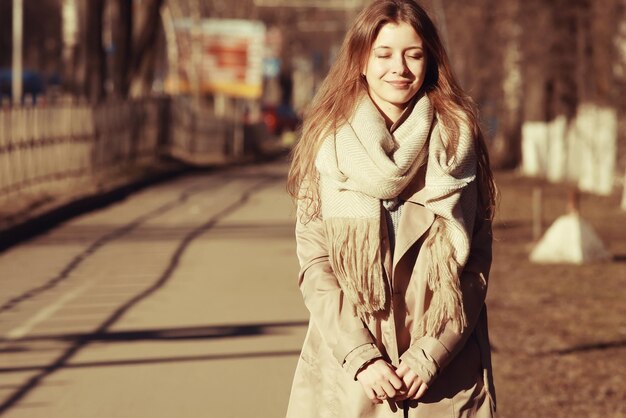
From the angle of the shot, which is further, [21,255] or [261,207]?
[261,207]

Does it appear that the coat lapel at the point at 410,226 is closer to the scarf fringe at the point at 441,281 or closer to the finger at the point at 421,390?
the scarf fringe at the point at 441,281

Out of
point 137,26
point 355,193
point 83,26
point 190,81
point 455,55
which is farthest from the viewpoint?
point 455,55

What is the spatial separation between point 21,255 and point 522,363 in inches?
310

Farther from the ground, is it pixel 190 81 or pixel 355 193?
pixel 355 193

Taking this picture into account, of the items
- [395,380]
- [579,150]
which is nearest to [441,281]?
[395,380]

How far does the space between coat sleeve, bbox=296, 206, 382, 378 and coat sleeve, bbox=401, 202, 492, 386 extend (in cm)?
11

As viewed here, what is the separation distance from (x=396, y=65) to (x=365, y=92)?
0.13 metres

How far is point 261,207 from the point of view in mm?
23953

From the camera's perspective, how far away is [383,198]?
12.2 feet

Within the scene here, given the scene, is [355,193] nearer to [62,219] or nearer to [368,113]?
[368,113]

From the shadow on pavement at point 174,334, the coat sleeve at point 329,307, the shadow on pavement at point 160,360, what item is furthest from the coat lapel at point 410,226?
the shadow on pavement at point 174,334

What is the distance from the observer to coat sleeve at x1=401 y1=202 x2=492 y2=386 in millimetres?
3736

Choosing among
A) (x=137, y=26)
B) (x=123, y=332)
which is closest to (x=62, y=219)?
(x=123, y=332)

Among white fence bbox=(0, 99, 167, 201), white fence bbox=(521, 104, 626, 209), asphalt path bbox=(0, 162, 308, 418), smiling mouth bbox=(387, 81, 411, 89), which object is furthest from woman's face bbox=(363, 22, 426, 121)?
white fence bbox=(521, 104, 626, 209)
